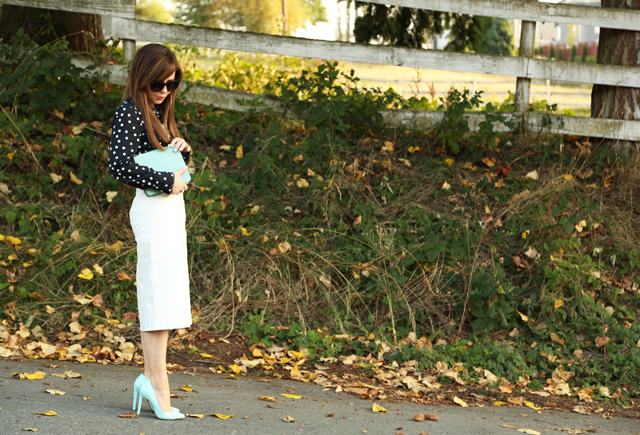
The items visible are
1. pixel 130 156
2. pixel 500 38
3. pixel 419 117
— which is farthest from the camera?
pixel 500 38

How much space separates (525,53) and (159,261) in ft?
16.7

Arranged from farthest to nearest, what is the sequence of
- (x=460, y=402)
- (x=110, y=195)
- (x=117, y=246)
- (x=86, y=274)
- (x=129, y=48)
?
1. (x=129, y=48)
2. (x=110, y=195)
3. (x=117, y=246)
4. (x=86, y=274)
5. (x=460, y=402)

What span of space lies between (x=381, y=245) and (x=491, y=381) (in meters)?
1.52

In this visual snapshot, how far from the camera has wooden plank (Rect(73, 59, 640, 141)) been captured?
22.4ft

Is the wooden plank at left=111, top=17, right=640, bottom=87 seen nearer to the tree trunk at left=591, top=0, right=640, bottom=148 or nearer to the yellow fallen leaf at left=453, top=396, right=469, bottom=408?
the tree trunk at left=591, top=0, right=640, bottom=148

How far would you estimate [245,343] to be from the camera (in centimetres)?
480

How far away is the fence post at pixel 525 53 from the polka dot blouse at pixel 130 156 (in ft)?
15.9

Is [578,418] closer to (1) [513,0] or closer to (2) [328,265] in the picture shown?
(2) [328,265]

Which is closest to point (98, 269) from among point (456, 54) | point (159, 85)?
point (159, 85)

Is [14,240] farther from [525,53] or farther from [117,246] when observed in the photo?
[525,53]

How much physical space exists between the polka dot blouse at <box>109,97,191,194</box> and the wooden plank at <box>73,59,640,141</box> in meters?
3.71

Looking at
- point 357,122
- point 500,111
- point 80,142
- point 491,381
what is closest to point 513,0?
point 500,111

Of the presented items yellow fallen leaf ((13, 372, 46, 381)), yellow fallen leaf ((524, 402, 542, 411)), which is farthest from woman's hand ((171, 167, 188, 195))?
yellow fallen leaf ((524, 402, 542, 411))

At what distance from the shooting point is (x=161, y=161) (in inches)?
127
